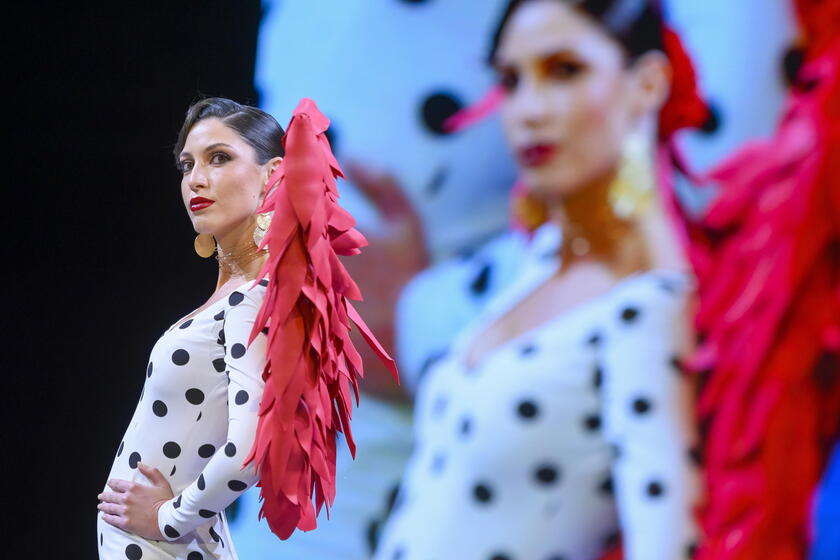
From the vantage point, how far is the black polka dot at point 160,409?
1.40 meters

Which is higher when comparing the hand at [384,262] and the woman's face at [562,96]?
the woman's face at [562,96]

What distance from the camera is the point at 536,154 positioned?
1640mm

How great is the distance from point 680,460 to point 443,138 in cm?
68

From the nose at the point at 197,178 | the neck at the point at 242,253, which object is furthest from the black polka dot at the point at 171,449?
the nose at the point at 197,178

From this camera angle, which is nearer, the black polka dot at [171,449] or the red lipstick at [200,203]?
the black polka dot at [171,449]

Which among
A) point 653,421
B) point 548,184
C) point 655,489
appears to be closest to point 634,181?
point 548,184

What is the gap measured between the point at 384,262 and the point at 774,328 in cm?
72

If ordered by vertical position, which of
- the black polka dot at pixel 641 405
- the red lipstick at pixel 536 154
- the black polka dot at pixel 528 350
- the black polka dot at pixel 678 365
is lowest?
the black polka dot at pixel 641 405

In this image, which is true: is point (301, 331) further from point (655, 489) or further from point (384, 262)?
point (655, 489)

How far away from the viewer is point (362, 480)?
1.83 metres

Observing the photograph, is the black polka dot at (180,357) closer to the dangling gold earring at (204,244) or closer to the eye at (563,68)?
the dangling gold earring at (204,244)

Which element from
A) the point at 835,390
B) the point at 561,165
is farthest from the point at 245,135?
the point at 835,390

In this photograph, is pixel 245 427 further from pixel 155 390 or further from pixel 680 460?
pixel 680 460

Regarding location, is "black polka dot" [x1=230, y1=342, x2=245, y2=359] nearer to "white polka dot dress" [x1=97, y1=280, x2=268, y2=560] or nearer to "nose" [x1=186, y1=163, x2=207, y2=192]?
"white polka dot dress" [x1=97, y1=280, x2=268, y2=560]
